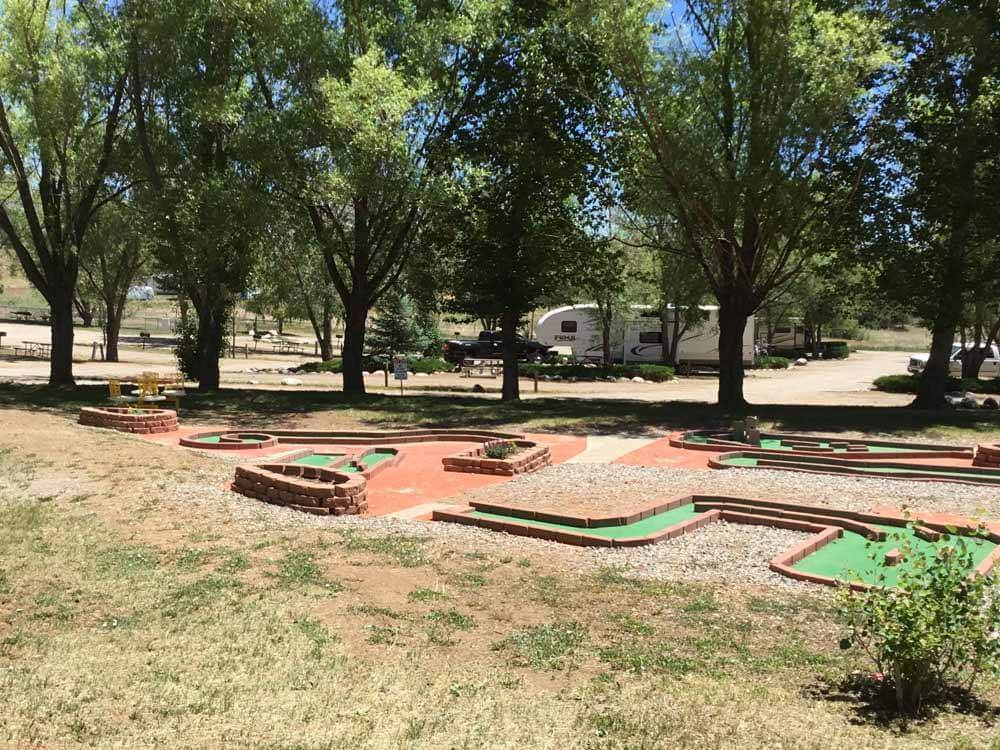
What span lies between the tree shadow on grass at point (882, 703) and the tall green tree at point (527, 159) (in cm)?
1853

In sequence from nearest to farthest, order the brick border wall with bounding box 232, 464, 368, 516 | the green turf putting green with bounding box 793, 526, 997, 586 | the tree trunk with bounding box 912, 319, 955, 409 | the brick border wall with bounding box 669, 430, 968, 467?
1. the green turf putting green with bounding box 793, 526, 997, 586
2. the brick border wall with bounding box 232, 464, 368, 516
3. the brick border wall with bounding box 669, 430, 968, 467
4. the tree trunk with bounding box 912, 319, 955, 409

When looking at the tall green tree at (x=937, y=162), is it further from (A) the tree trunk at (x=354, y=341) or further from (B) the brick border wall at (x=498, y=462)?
(A) the tree trunk at (x=354, y=341)

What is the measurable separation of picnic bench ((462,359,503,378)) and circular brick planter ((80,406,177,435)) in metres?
23.3

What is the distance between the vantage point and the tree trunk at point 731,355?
22.3 m

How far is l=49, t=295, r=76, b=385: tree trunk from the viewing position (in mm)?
24844

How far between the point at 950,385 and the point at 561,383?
15.1 metres

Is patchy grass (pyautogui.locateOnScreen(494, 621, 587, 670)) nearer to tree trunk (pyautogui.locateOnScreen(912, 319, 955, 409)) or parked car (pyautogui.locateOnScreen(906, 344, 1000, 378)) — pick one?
tree trunk (pyautogui.locateOnScreen(912, 319, 955, 409))

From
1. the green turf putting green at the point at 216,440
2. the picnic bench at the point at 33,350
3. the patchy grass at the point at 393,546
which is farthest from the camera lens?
the picnic bench at the point at 33,350

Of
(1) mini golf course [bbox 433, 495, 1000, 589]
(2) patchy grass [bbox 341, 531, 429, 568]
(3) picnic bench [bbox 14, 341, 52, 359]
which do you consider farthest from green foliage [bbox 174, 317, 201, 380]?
(2) patchy grass [bbox 341, 531, 429, 568]

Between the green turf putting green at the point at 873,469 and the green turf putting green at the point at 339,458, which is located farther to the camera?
the green turf putting green at the point at 339,458

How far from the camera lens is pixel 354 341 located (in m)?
24.6

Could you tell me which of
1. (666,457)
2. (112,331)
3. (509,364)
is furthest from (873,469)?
(112,331)

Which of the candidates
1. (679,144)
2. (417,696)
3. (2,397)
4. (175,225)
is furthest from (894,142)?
(2,397)

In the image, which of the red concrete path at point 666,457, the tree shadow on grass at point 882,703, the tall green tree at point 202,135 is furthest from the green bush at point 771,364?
the tree shadow on grass at point 882,703
